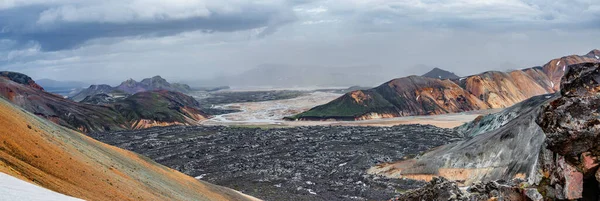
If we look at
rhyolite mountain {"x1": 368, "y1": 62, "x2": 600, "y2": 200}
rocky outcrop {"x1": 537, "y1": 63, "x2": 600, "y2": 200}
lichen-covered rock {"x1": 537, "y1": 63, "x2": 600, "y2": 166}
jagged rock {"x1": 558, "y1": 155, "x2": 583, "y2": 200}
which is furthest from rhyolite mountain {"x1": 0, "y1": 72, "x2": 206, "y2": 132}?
jagged rock {"x1": 558, "y1": 155, "x2": 583, "y2": 200}

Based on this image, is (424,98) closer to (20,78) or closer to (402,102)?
(402,102)

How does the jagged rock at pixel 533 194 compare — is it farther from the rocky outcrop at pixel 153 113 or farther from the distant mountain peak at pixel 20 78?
the distant mountain peak at pixel 20 78

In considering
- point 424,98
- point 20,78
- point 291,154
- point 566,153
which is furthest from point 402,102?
point 566,153

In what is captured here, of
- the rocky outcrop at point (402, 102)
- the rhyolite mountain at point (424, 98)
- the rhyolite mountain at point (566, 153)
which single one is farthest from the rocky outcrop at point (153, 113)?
the rhyolite mountain at point (566, 153)

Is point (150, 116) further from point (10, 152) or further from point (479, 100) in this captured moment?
point (10, 152)

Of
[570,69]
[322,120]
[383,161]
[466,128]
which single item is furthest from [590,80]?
[322,120]
